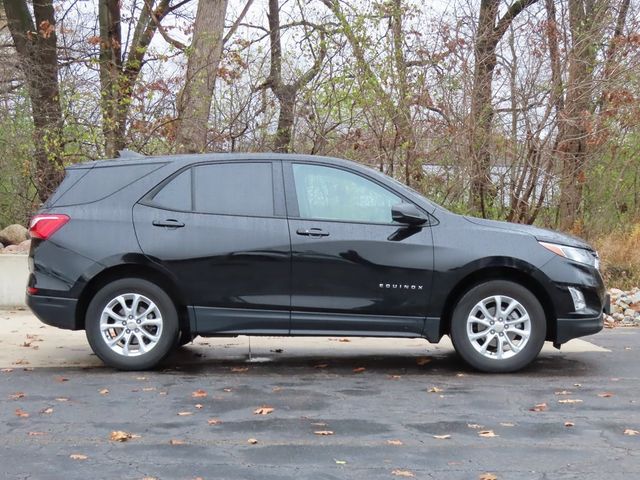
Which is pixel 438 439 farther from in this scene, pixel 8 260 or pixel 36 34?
pixel 36 34

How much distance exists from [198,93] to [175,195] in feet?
22.4

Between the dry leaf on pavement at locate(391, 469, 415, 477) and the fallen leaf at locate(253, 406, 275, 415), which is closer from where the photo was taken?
the dry leaf on pavement at locate(391, 469, 415, 477)

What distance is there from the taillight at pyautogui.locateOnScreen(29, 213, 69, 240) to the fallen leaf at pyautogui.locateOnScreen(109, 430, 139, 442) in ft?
8.37

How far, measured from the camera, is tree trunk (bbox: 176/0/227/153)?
1423 centimetres

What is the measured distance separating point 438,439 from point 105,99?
1044cm

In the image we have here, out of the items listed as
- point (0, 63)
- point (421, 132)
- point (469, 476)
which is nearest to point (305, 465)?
point (469, 476)

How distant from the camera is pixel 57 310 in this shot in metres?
7.64

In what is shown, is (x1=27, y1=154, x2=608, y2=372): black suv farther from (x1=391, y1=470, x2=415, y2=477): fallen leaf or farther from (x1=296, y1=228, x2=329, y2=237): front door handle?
(x1=391, y1=470, x2=415, y2=477): fallen leaf

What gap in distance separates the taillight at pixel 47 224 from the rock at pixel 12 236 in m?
8.38

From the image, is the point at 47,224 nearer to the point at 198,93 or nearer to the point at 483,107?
the point at 198,93

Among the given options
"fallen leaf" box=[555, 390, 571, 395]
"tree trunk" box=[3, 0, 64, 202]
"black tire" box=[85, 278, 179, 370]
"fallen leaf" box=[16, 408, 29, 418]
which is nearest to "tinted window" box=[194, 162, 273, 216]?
"black tire" box=[85, 278, 179, 370]

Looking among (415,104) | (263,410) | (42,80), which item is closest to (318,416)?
(263,410)

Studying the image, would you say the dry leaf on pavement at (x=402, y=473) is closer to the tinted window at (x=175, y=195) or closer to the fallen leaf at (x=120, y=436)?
the fallen leaf at (x=120, y=436)

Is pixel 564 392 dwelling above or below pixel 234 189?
below
